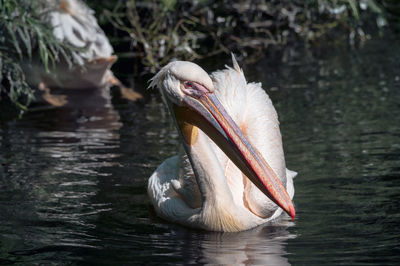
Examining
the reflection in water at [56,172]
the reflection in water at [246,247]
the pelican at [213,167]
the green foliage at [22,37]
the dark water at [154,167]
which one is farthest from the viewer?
the green foliage at [22,37]

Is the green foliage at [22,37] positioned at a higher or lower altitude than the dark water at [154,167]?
higher

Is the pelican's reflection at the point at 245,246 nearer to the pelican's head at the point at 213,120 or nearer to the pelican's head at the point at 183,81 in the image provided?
the pelican's head at the point at 213,120

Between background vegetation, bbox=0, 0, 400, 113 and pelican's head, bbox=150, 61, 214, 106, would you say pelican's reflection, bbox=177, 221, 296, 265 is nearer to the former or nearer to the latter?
pelican's head, bbox=150, 61, 214, 106

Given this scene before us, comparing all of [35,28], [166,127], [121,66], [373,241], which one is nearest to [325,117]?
[166,127]

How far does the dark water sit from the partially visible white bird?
1.04 feet

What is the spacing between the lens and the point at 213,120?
385cm

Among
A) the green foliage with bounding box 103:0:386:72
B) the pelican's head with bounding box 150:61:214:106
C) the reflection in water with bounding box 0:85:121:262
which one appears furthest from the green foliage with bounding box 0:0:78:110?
the pelican's head with bounding box 150:61:214:106

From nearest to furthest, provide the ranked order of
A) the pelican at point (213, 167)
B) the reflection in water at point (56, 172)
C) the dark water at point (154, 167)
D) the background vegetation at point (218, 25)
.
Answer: the dark water at point (154, 167), the pelican at point (213, 167), the reflection in water at point (56, 172), the background vegetation at point (218, 25)

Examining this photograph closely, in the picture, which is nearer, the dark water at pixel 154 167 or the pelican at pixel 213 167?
the dark water at pixel 154 167

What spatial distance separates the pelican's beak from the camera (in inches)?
147

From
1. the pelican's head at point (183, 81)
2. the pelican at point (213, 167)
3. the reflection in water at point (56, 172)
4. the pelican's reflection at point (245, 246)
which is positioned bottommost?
the reflection in water at point (56, 172)

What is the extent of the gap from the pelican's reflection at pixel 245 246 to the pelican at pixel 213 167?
6 cm

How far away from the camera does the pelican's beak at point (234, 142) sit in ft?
12.3

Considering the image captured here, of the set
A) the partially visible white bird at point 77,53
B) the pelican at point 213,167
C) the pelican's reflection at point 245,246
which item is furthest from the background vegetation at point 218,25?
the pelican's reflection at point 245,246
